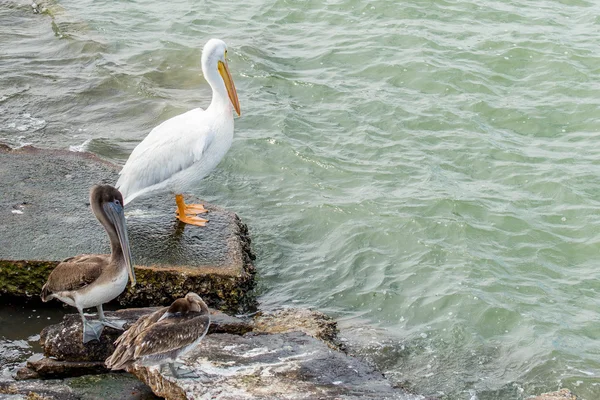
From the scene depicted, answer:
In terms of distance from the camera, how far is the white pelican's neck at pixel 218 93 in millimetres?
7848

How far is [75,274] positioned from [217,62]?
314 cm

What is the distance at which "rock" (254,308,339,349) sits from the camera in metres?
6.40

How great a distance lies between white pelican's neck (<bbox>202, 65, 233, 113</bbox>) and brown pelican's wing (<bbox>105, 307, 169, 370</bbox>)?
2915mm

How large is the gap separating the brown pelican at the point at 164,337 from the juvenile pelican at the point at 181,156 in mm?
2202

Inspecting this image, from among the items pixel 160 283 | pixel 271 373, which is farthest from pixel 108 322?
pixel 271 373

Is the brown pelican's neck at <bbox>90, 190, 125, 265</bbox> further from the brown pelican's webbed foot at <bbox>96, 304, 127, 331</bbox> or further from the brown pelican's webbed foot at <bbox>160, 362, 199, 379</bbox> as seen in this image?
the brown pelican's webbed foot at <bbox>160, 362, 199, 379</bbox>

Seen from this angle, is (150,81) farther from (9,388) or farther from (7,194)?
(9,388)

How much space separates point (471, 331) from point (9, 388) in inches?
147

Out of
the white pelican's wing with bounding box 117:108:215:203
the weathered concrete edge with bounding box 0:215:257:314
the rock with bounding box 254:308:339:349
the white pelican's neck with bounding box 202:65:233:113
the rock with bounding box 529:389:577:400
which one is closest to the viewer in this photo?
the rock with bounding box 529:389:577:400

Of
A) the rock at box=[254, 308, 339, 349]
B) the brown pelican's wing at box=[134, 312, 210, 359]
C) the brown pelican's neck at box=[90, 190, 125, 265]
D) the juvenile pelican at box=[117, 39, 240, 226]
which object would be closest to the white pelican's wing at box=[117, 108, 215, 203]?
the juvenile pelican at box=[117, 39, 240, 226]

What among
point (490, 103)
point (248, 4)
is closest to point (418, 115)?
point (490, 103)

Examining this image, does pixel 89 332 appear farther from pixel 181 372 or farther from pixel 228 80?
pixel 228 80

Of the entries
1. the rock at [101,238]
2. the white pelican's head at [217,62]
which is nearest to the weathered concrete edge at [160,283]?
the rock at [101,238]

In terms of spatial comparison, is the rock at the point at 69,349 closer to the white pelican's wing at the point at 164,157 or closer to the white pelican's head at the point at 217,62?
the white pelican's wing at the point at 164,157
